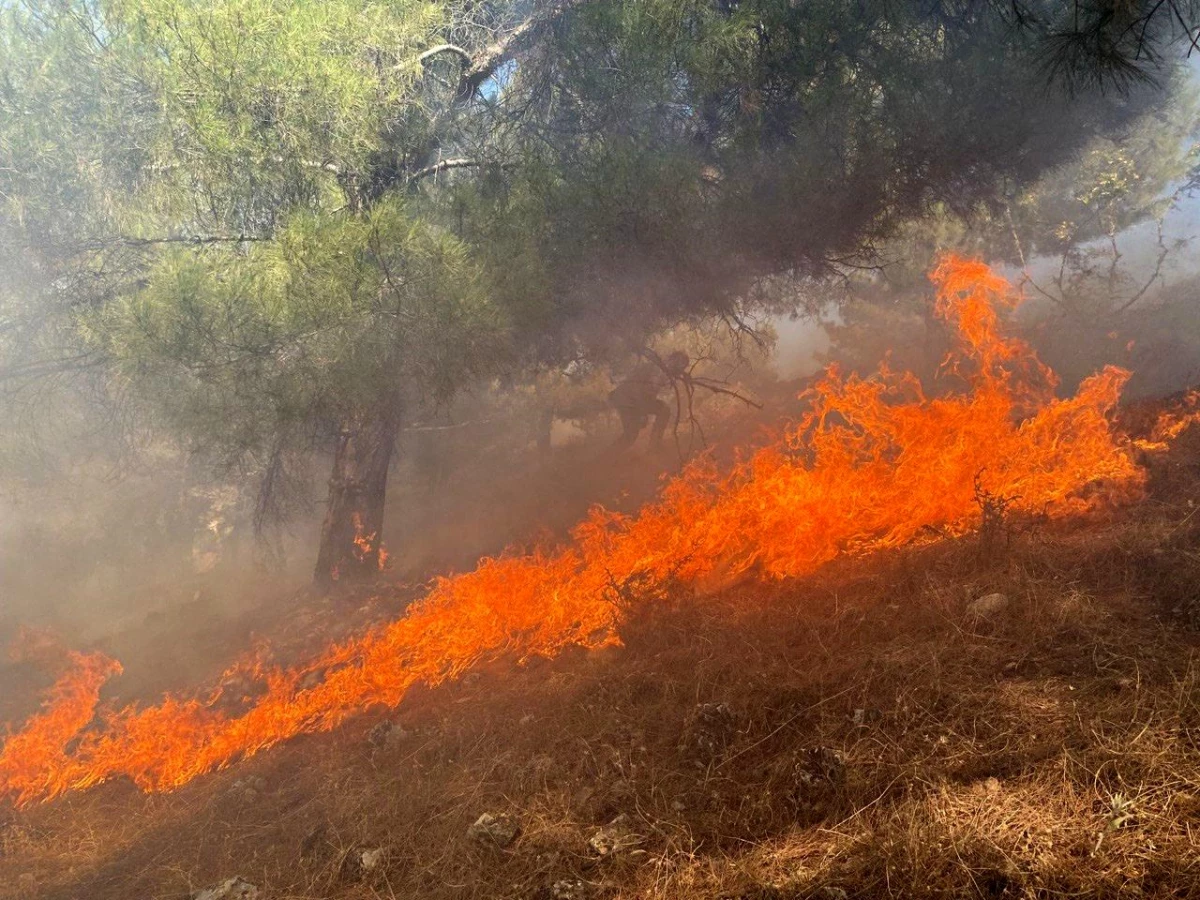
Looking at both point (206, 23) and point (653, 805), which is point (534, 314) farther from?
point (653, 805)

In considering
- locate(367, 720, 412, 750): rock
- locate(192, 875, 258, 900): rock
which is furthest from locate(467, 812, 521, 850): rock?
locate(367, 720, 412, 750): rock

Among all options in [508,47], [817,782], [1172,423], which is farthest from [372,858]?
[508,47]

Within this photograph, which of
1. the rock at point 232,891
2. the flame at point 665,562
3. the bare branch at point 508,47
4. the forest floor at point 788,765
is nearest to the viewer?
the forest floor at point 788,765

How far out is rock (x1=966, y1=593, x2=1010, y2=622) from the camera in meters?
4.20

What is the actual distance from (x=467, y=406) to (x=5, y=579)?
10.8 meters

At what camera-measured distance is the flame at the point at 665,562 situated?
5.86m

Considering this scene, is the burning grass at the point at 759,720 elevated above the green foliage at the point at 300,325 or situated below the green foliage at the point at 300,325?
below

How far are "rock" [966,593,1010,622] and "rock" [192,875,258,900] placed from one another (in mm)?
4137

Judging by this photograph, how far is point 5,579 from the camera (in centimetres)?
1617

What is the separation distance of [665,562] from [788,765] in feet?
9.42

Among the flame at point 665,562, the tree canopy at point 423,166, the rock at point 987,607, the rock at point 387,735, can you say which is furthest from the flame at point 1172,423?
the rock at point 387,735

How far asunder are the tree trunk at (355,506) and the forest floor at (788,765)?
4.40 meters

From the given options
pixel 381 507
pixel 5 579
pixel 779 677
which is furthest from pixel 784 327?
pixel 779 677

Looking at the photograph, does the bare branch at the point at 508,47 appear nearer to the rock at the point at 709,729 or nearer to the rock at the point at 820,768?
the rock at the point at 709,729
